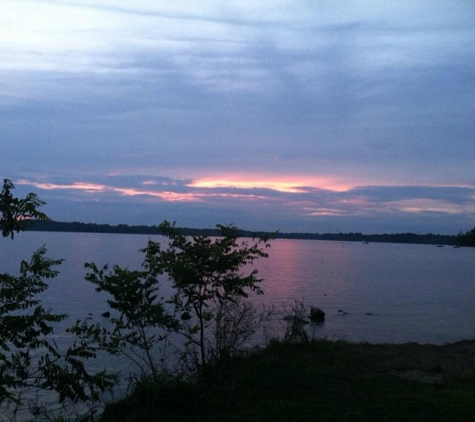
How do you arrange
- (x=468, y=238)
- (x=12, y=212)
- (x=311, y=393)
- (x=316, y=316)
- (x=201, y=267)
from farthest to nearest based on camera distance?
1. (x=468, y=238)
2. (x=316, y=316)
3. (x=201, y=267)
4. (x=311, y=393)
5. (x=12, y=212)

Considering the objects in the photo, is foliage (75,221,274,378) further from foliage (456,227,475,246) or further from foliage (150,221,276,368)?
foliage (456,227,475,246)

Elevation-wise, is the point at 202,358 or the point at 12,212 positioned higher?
the point at 12,212

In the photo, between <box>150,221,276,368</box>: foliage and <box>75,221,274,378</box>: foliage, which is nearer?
<box>75,221,274,378</box>: foliage

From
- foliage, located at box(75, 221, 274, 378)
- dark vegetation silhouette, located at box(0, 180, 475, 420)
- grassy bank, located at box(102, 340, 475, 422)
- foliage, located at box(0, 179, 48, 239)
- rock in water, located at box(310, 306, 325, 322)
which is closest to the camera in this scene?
foliage, located at box(0, 179, 48, 239)

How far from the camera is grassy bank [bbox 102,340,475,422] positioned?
8.12 meters

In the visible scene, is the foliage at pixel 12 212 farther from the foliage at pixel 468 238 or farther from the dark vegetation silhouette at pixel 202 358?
the foliage at pixel 468 238

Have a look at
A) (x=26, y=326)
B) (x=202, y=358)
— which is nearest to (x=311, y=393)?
(x=202, y=358)

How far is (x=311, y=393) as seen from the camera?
9.25 metres

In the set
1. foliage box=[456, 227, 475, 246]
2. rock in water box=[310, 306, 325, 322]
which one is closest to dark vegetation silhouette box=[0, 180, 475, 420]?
rock in water box=[310, 306, 325, 322]

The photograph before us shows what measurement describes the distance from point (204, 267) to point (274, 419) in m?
3.41

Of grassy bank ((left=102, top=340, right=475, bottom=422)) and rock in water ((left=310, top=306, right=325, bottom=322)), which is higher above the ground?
grassy bank ((left=102, top=340, right=475, bottom=422))

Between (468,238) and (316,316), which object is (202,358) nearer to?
(316,316)

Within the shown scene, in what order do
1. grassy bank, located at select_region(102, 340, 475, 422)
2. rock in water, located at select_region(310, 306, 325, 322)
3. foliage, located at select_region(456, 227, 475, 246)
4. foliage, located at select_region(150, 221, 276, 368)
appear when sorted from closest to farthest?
1. grassy bank, located at select_region(102, 340, 475, 422)
2. foliage, located at select_region(150, 221, 276, 368)
3. rock in water, located at select_region(310, 306, 325, 322)
4. foliage, located at select_region(456, 227, 475, 246)

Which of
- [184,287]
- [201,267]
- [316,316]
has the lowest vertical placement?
[316,316]
